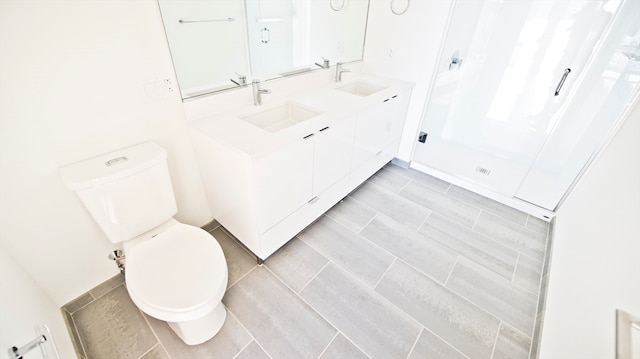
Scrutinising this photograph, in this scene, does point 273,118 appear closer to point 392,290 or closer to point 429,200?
point 392,290

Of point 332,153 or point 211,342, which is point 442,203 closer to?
point 332,153

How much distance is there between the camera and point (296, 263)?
5.64ft

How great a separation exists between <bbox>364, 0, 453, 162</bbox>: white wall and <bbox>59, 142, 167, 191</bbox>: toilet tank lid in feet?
7.03

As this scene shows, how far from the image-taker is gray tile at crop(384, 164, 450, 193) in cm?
255

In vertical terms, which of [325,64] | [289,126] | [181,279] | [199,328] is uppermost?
[325,64]

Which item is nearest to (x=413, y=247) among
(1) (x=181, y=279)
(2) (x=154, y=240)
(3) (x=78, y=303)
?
(1) (x=181, y=279)

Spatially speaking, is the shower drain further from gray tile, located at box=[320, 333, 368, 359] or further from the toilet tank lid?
the toilet tank lid

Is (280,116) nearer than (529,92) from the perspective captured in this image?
Yes

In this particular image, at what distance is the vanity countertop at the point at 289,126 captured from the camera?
4.41ft

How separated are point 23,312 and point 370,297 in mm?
1512

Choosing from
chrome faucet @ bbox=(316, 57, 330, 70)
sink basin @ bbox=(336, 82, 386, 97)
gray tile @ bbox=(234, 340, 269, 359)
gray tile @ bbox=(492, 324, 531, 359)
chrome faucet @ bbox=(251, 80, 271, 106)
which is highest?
chrome faucet @ bbox=(316, 57, 330, 70)

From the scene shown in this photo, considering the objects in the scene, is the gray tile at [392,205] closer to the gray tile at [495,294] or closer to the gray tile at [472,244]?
the gray tile at [472,244]

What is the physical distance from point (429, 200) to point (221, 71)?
2.01 m

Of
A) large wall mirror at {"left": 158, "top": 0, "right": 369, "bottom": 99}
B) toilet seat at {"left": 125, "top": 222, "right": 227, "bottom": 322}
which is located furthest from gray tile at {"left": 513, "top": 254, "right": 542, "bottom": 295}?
large wall mirror at {"left": 158, "top": 0, "right": 369, "bottom": 99}
